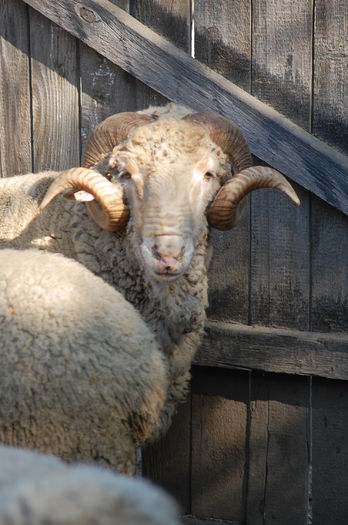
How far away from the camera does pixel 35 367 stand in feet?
7.68

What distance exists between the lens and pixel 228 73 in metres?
3.96

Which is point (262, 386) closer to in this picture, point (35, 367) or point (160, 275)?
point (160, 275)

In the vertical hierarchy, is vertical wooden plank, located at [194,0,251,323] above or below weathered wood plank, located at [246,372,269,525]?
above

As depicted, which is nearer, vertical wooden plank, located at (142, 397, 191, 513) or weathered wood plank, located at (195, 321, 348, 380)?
weathered wood plank, located at (195, 321, 348, 380)

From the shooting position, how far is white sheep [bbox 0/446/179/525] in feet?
3.28

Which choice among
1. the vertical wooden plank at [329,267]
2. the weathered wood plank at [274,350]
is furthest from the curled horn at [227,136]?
the weathered wood plank at [274,350]

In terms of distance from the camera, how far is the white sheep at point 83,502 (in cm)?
100

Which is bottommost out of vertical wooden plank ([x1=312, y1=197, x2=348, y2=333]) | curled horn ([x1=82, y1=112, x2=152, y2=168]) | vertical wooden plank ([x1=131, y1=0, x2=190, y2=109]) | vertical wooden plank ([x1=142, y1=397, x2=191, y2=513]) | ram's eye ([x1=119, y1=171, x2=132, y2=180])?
vertical wooden plank ([x1=142, y1=397, x2=191, y2=513])

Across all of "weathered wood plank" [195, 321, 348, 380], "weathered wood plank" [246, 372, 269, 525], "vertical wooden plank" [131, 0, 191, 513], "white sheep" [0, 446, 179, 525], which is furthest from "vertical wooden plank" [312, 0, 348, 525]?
"white sheep" [0, 446, 179, 525]

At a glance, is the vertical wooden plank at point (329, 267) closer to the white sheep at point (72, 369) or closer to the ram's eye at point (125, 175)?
the ram's eye at point (125, 175)

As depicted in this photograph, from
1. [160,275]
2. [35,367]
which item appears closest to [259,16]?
[160,275]

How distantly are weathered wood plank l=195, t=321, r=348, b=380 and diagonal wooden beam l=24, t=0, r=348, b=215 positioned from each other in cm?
72

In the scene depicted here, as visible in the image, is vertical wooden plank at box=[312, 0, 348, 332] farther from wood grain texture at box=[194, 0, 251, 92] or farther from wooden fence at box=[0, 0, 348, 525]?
wood grain texture at box=[194, 0, 251, 92]

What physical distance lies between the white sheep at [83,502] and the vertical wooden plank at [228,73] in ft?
9.89
